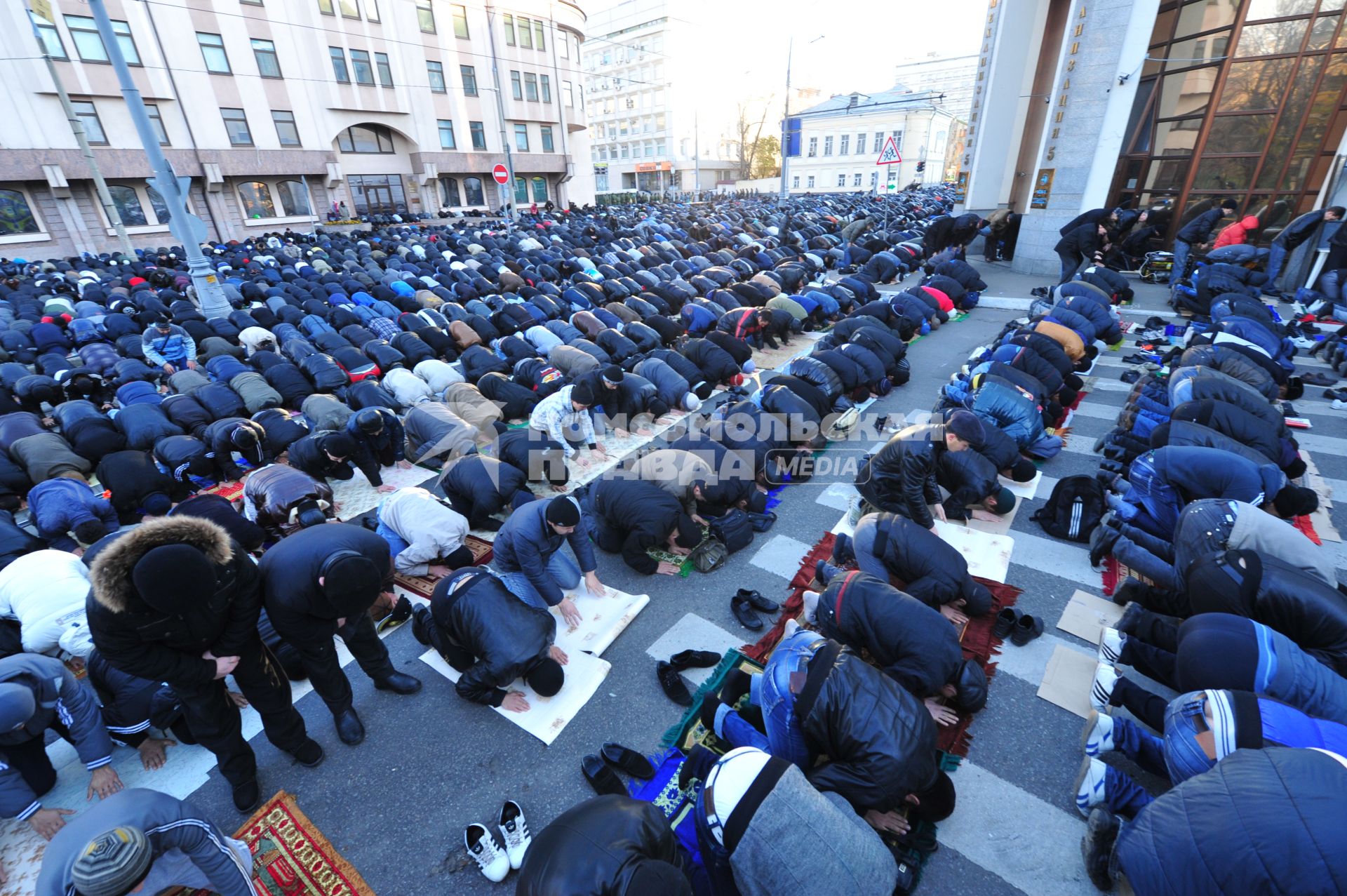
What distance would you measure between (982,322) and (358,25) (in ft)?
102

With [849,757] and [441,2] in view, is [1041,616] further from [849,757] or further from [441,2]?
[441,2]

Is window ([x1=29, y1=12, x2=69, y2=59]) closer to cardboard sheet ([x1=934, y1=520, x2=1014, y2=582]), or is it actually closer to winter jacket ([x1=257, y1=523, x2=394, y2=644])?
winter jacket ([x1=257, y1=523, x2=394, y2=644])

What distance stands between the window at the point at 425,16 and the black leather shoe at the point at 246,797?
116ft

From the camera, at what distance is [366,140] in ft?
92.2

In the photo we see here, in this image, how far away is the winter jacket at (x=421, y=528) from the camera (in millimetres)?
4492

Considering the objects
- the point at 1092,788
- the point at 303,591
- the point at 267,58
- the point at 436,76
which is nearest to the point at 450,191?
the point at 436,76

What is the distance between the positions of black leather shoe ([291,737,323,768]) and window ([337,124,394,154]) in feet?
105

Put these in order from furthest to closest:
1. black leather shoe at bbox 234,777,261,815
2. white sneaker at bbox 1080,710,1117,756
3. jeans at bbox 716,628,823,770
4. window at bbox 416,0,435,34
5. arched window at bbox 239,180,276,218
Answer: window at bbox 416,0,435,34 → arched window at bbox 239,180,276,218 → black leather shoe at bbox 234,777,261,815 → white sneaker at bbox 1080,710,1117,756 → jeans at bbox 716,628,823,770

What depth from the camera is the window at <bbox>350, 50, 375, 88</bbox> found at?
26156mm

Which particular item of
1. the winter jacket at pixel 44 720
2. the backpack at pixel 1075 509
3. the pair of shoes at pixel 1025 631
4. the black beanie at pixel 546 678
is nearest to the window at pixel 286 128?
the winter jacket at pixel 44 720

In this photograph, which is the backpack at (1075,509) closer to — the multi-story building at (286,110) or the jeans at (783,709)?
the jeans at (783,709)

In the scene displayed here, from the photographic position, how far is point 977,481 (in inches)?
195

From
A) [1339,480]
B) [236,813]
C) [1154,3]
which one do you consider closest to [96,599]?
[236,813]

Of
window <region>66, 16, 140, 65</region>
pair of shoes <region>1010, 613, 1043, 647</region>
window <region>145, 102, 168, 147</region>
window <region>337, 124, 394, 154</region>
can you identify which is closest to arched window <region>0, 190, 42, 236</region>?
window <region>145, 102, 168, 147</region>
